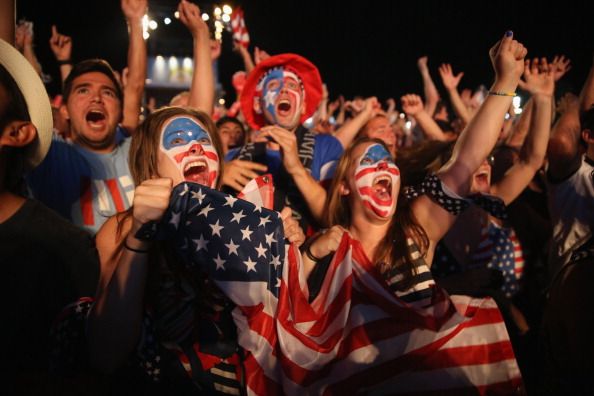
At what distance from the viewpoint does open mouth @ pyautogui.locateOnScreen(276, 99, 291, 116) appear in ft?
11.2

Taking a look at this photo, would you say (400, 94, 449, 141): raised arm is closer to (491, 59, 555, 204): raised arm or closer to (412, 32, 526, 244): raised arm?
(491, 59, 555, 204): raised arm

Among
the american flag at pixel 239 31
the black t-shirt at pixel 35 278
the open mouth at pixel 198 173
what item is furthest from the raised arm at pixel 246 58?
the black t-shirt at pixel 35 278

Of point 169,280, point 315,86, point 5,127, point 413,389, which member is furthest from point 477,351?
point 315,86

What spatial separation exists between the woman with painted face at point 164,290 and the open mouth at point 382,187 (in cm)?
56

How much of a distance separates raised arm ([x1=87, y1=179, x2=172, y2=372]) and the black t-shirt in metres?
0.14

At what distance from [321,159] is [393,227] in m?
1.10

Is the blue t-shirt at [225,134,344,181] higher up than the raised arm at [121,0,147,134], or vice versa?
the raised arm at [121,0,147,134]

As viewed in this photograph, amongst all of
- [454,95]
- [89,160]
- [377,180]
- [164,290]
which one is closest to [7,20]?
[89,160]

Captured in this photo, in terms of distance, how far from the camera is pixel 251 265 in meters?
1.73

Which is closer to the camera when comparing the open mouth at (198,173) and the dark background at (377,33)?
the open mouth at (198,173)

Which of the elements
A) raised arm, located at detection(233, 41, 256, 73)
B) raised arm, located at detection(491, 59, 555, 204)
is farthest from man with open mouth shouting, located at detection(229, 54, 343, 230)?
raised arm, located at detection(233, 41, 256, 73)

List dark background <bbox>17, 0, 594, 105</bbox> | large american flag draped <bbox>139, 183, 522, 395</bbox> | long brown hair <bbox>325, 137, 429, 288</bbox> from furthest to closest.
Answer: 1. dark background <bbox>17, 0, 594, 105</bbox>
2. long brown hair <bbox>325, 137, 429, 288</bbox>
3. large american flag draped <bbox>139, 183, 522, 395</bbox>

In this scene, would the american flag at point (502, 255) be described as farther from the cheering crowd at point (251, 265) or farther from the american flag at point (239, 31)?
the american flag at point (239, 31)

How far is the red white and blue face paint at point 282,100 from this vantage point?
3401 millimetres
